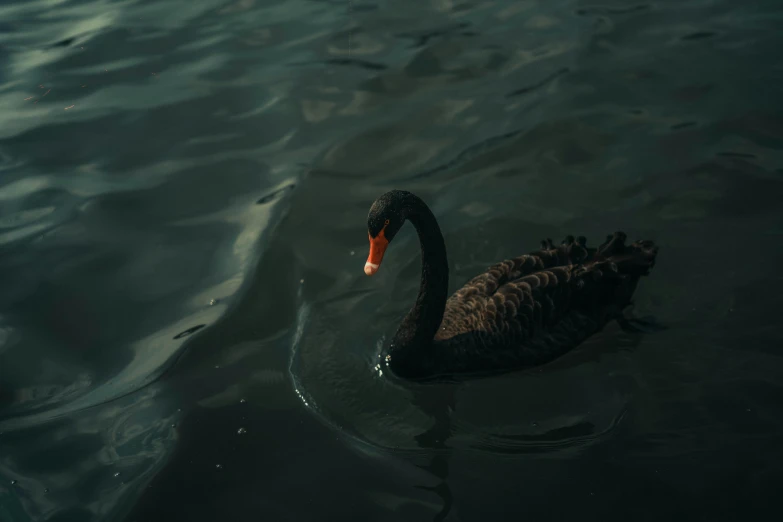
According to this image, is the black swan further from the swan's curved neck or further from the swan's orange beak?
the swan's orange beak

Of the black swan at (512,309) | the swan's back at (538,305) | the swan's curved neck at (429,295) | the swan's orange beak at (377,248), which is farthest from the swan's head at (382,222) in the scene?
the swan's back at (538,305)

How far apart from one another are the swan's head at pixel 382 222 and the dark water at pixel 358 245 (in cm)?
97

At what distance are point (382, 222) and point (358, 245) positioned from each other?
1.94 meters

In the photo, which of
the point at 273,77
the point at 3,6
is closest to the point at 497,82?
the point at 273,77

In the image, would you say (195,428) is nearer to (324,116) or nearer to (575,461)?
(575,461)

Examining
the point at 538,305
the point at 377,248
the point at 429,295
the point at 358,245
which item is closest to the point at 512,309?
the point at 538,305

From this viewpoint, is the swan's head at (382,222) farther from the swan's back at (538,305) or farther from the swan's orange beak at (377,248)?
the swan's back at (538,305)

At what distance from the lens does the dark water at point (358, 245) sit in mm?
4922

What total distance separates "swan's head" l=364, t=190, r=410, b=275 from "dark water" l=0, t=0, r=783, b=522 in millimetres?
966

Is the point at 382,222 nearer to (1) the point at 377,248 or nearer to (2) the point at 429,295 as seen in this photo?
(1) the point at 377,248

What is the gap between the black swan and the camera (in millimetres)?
5535

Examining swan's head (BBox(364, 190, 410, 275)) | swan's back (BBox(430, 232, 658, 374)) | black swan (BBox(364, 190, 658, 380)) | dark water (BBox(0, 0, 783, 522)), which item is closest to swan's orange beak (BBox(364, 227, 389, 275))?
swan's head (BBox(364, 190, 410, 275))

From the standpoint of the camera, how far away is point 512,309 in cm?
561

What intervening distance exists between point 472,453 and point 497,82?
501 centimetres
